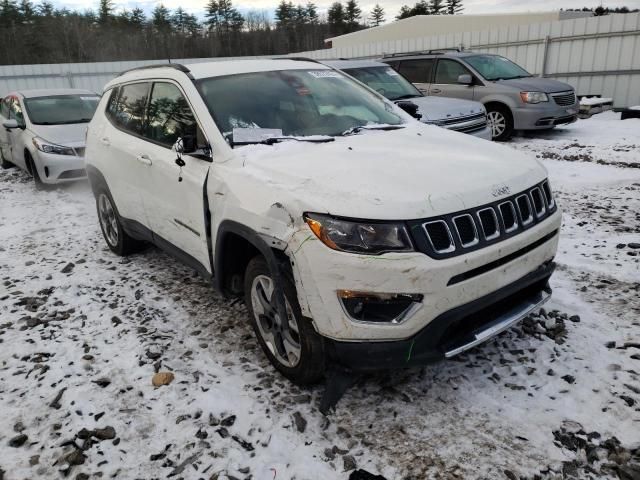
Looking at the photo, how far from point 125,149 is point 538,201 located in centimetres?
335

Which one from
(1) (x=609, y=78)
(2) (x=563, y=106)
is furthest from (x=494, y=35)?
(2) (x=563, y=106)

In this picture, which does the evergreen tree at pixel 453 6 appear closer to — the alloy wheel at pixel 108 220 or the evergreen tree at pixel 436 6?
the evergreen tree at pixel 436 6

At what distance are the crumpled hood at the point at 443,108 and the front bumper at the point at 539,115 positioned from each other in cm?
199

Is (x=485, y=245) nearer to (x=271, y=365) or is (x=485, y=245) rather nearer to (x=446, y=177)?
(x=446, y=177)

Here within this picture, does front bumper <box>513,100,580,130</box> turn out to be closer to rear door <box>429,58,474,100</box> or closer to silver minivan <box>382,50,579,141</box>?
silver minivan <box>382,50,579,141</box>

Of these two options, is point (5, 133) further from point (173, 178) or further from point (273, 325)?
point (273, 325)

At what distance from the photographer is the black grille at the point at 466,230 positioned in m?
2.39

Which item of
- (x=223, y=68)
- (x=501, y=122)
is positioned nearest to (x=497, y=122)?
(x=501, y=122)

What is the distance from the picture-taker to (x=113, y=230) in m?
5.19

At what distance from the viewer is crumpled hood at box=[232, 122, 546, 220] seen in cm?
238

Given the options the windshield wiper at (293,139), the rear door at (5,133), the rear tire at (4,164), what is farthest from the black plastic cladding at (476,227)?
the rear tire at (4,164)

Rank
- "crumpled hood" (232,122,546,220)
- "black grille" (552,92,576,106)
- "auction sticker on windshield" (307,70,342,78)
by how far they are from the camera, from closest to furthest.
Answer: "crumpled hood" (232,122,546,220), "auction sticker on windshield" (307,70,342,78), "black grille" (552,92,576,106)

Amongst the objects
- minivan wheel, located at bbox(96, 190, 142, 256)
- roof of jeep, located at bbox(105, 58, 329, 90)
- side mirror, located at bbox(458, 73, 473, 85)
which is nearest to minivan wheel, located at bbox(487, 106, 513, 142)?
side mirror, located at bbox(458, 73, 473, 85)

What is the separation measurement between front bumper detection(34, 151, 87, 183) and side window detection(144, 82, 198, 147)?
4501 mm
